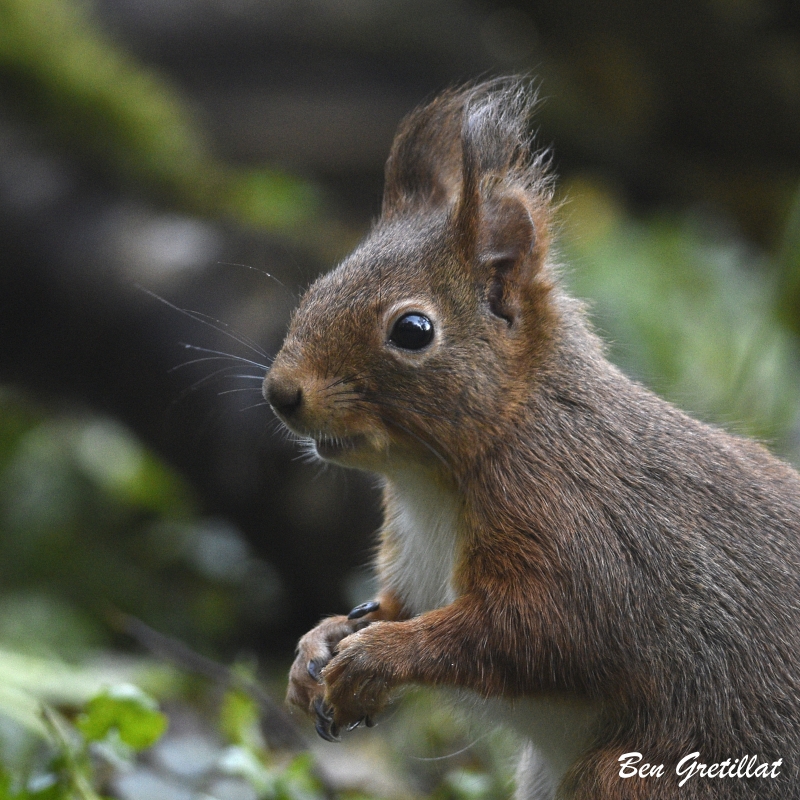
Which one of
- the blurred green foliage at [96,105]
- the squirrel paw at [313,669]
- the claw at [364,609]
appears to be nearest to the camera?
the squirrel paw at [313,669]

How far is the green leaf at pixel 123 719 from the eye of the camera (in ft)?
11.6

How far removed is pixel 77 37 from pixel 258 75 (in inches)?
163

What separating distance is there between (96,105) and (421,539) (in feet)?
18.4

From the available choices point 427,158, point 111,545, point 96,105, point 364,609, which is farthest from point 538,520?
point 96,105

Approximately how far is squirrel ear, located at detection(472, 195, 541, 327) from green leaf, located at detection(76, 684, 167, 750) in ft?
5.58

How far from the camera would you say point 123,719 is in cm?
357

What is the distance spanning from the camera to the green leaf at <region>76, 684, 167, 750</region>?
3.53 metres

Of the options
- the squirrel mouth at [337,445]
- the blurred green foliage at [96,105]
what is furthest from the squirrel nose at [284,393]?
the blurred green foliage at [96,105]

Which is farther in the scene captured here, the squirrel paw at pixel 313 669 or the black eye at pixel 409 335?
the squirrel paw at pixel 313 669

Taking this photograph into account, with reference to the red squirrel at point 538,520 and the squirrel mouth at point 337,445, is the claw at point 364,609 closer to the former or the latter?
the red squirrel at point 538,520

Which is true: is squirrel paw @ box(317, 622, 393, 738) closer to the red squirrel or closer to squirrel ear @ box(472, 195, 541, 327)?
the red squirrel

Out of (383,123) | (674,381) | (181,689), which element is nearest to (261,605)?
(181,689)

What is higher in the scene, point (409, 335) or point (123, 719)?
point (409, 335)

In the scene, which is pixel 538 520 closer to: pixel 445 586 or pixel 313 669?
pixel 445 586
